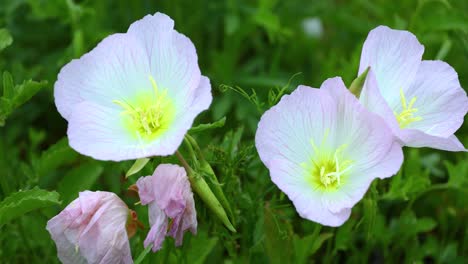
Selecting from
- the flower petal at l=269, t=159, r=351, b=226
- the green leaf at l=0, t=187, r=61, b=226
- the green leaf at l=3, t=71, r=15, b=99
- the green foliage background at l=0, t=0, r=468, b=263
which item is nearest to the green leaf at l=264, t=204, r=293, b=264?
the green foliage background at l=0, t=0, r=468, b=263

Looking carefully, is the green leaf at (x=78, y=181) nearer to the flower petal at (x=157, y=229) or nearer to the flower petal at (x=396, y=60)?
the flower petal at (x=157, y=229)

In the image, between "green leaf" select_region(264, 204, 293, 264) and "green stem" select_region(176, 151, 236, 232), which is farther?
"green leaf" select_region(264, 204, 293, 264)

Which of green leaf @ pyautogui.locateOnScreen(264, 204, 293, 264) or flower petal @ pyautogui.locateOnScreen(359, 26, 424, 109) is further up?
flower petal @ pyautogui.locateOnScreen(359, 26, 424, 109)

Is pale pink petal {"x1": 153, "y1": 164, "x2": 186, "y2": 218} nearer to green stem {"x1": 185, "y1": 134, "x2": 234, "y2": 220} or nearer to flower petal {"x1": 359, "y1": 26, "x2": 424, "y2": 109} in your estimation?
green stem {"x1": 185, "y1": 134, "x2": 234, "y2": 220}

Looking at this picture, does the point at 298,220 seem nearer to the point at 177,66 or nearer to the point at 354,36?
the point at 177,66

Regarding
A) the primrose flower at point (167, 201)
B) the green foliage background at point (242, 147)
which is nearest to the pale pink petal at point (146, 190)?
the primrose flower at point (167, 201)

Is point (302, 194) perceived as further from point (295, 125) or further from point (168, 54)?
point (168, 54)
